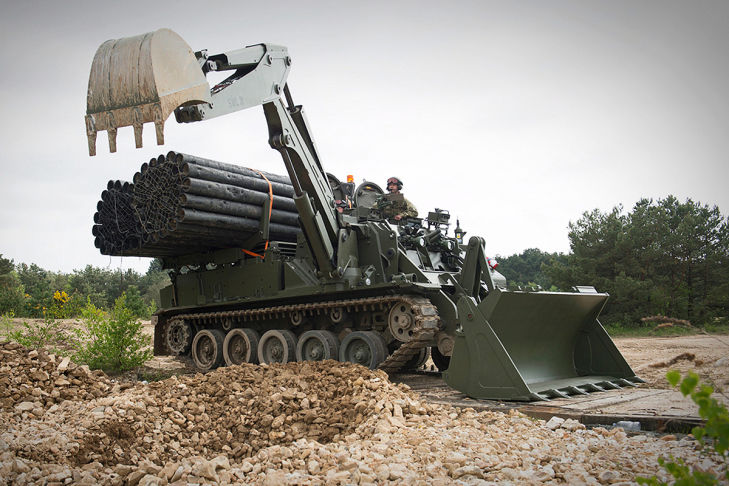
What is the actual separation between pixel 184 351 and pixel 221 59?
692cm

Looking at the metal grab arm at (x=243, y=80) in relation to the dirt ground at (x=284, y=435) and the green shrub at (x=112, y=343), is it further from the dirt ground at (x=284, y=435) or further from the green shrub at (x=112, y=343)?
the green shrub at (x=112, y=343)

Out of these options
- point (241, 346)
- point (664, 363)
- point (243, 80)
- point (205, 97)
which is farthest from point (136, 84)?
point (664, 363)

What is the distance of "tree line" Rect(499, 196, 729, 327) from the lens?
67.7ft

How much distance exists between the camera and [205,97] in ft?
21.7

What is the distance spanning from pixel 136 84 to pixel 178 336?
8001mm

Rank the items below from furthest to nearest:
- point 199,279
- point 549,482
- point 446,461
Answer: point 199,279 → point 446,461 → point 549,482

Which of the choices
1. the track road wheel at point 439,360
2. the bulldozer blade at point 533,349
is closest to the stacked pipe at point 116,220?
the track road wheel at point 439,360

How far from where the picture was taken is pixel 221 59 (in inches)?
309

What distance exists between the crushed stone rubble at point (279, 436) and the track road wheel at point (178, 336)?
4.64m

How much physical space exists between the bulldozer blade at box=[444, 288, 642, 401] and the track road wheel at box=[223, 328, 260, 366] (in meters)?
4.84

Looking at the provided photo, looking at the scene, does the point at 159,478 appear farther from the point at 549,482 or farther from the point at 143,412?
the point at 549,482

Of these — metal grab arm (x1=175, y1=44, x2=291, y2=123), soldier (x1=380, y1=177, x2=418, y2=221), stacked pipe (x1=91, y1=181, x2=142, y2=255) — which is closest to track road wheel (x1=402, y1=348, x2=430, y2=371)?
soldier (x1=380, y1=177, x2=418, y2=221)

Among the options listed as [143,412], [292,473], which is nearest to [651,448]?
[292,473]

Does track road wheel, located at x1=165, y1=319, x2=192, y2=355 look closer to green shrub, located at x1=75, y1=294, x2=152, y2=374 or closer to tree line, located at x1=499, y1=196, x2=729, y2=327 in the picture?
green shrub, located at x1=75, y1=294, x2=152, y2=374
